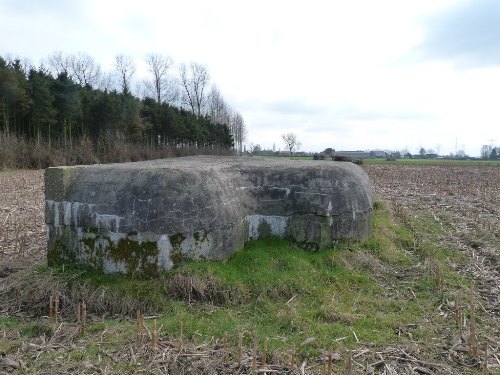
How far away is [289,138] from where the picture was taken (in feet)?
313

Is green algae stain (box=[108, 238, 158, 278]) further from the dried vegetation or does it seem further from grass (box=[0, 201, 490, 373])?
the dried vegetation

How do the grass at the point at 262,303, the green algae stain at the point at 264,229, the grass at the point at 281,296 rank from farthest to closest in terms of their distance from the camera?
1. the green algae stain at the point at 264,229
2. the grass at the point at 281,296
3. the grass at the point at 262,303

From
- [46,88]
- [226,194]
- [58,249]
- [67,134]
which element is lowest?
[58,249]

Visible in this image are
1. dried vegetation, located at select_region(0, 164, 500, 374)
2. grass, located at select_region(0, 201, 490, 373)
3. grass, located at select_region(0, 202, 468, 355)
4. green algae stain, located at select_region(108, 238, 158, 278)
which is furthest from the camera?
green algae stain, located at select_region(108, 238, 158, 278)

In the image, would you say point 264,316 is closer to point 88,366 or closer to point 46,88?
point 88,366

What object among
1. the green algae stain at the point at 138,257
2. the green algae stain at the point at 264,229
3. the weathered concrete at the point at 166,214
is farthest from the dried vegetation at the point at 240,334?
the green algae stain at the point at 264,229

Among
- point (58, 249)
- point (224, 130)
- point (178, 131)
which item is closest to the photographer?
point (58, 249)

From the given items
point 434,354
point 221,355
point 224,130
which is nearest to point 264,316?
point 221,355

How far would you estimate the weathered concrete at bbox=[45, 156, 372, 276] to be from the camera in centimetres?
607

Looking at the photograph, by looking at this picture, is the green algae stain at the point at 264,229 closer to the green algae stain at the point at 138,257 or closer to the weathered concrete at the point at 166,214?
the weathered concrete at the point at 166,214

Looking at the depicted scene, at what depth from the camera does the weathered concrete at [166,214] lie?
6.07 metres

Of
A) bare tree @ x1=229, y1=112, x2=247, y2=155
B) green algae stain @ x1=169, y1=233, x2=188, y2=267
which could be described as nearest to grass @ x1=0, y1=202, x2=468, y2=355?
green algae stain @ x1=169, y1=233, x2=188, y2=267

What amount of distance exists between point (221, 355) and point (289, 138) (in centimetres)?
9203

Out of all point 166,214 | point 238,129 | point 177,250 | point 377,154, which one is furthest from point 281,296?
point 377,154
